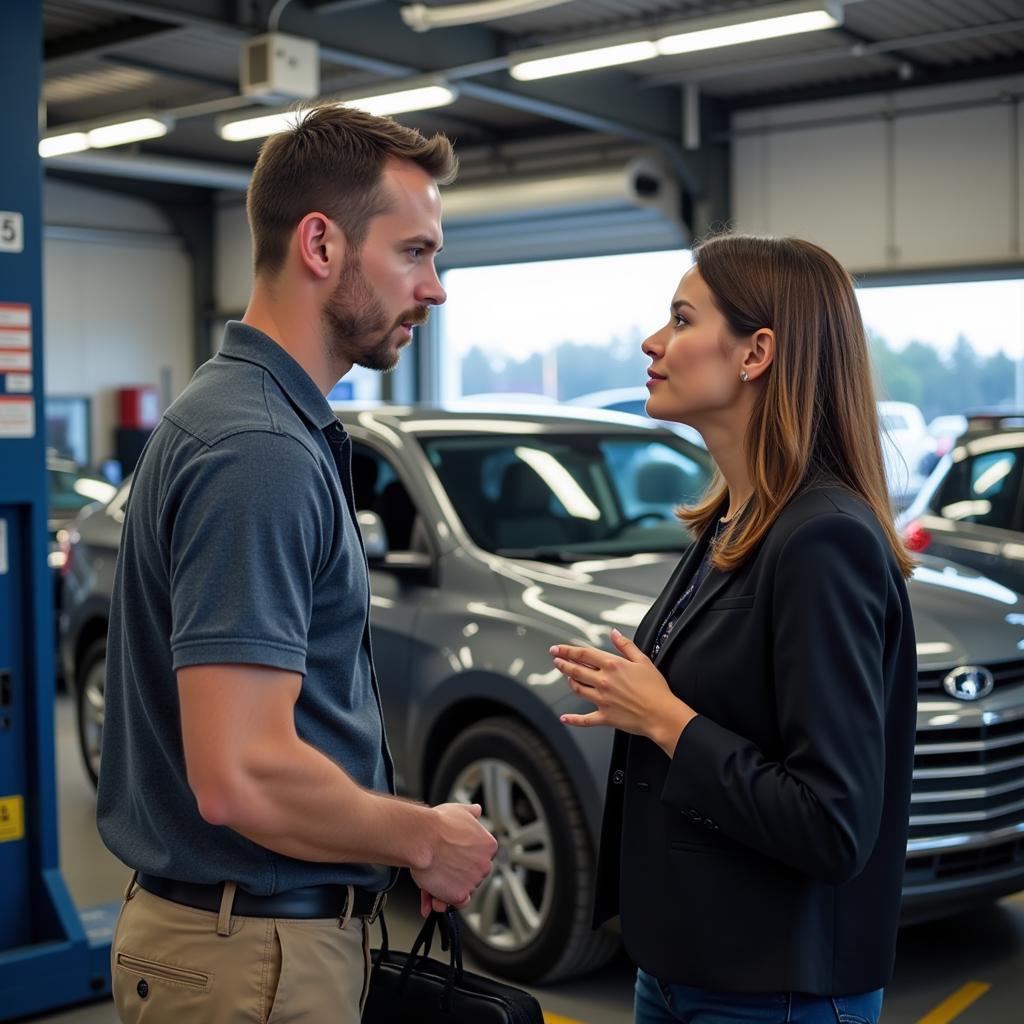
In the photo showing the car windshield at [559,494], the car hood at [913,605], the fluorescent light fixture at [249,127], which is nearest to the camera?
the car hood at [913,605]

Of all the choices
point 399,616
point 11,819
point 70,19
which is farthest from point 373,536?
point 70,19

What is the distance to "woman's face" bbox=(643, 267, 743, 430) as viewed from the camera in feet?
6.20

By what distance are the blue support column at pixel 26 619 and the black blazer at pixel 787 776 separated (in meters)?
2.57

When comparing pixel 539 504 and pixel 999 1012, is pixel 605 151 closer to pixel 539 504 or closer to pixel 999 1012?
pixel 539 504

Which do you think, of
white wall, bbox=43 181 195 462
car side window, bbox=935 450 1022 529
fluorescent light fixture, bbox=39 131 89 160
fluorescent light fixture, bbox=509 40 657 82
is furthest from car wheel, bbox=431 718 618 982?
white wall, bbox=43 181 195 462

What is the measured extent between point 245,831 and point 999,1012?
3.06 meters

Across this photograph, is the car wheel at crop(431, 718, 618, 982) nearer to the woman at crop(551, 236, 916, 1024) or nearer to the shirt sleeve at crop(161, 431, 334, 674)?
the woman at crop(551, 236, 916, 1024)

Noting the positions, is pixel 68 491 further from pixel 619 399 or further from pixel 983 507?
pixel 619 399

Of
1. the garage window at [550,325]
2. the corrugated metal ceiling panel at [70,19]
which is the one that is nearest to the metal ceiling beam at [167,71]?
the corrugated metal ceiling panel at [70,19]

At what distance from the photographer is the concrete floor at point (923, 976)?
384cm

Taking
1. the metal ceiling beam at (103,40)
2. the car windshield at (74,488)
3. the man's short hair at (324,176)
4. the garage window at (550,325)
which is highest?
the metal ceiling beam at (103,40)

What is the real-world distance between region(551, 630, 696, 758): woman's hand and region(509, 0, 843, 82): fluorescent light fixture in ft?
25.1

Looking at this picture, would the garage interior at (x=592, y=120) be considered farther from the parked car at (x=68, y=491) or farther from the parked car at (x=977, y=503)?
the parked car at (x=977, y=503)

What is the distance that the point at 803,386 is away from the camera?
183cm
